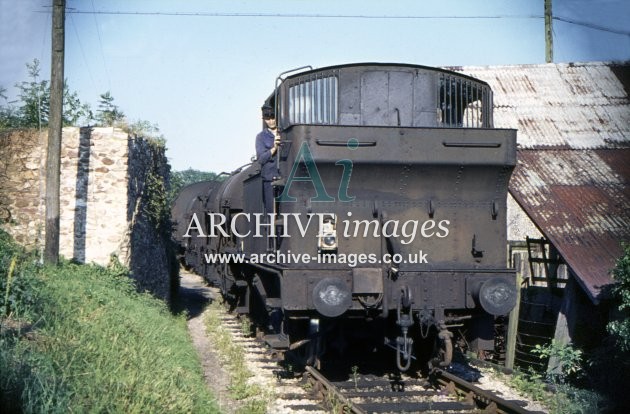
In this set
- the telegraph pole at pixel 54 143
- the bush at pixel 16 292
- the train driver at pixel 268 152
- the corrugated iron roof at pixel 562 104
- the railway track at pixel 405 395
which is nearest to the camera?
the railway track at pixel 405 395

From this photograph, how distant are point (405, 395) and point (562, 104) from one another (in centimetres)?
1035

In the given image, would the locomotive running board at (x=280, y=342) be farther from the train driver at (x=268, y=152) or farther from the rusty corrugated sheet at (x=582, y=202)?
the rusty corrugated sheet at (x=582, y=202)

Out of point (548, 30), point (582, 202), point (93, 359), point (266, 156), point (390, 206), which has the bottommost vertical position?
point (93, 359)

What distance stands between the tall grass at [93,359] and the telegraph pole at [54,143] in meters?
0.65

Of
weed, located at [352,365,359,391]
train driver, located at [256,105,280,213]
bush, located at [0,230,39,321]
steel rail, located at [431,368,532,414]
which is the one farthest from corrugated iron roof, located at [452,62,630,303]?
bush, located at [0,230,39,321]

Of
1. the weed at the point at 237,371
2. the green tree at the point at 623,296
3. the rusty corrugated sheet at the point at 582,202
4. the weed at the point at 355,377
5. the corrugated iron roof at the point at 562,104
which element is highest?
the corrugated iron roof at the point at 562,104

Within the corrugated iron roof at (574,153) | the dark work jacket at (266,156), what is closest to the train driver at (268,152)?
the dark work jacket at (266,156)

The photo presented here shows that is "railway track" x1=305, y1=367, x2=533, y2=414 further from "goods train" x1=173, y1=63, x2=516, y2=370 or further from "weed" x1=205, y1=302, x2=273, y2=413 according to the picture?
"weed" x1=205, y1=302, x2=273, y2=413

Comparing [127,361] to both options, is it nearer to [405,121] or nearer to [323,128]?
[323,128]

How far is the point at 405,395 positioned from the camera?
282 inches

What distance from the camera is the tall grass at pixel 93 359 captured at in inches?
190

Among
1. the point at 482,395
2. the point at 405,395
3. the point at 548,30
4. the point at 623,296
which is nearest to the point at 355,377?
the point at 405,395

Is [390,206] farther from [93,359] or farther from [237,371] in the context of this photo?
[93,359]

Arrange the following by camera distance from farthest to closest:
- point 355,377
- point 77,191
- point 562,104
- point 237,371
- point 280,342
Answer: point 562,104 → point 77,191 → point 237,371 → point 355,377 → point 280,342
